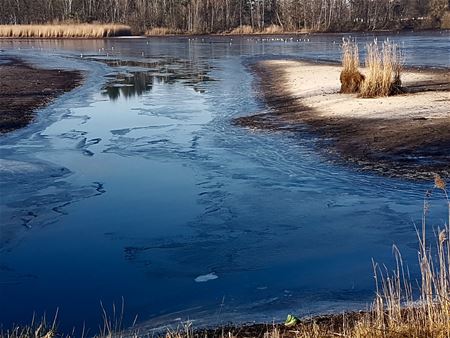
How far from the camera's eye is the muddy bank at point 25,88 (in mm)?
16094

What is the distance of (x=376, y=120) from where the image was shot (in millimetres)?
14086

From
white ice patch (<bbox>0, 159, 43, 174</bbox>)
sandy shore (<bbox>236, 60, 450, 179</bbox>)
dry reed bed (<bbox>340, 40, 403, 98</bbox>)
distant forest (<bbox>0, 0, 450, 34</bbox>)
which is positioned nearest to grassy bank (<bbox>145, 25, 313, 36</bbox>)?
distant forest (<bbox>0, 0, 450, 34</bbox>)

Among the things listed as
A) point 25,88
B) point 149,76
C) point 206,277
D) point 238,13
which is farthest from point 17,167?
point 238,13

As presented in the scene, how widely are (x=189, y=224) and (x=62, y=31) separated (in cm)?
6402

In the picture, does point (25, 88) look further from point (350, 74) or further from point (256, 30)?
point (256, 30)

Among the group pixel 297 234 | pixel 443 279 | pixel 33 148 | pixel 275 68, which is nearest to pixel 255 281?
pixel 297 234

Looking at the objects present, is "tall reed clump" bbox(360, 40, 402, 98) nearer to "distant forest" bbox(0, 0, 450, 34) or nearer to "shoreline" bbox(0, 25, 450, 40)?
"shoreline" bbox(0, 25, 450, 40)

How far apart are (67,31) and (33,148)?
191 feet

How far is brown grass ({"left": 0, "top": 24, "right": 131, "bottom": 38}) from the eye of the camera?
222 ft

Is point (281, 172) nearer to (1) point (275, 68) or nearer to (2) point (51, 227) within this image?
(2) point (51, 227)

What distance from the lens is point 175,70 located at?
102ft

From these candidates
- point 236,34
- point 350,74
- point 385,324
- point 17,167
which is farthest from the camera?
point 236,34

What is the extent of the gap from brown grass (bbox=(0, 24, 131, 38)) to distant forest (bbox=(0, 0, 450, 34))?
8799mm

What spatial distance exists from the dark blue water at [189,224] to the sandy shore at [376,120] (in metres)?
0.70
